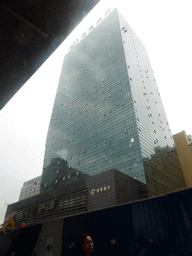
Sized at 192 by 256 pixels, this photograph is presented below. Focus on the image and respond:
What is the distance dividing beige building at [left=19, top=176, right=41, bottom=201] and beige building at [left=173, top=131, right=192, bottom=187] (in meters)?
99.3

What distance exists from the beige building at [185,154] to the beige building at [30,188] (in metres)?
99.3

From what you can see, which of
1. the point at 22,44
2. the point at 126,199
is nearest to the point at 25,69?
the point at 22,44

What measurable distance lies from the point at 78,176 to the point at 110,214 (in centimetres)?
5695

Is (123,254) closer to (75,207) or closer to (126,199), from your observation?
(126,199)

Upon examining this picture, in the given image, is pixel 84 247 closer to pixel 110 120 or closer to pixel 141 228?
pixel 141 228

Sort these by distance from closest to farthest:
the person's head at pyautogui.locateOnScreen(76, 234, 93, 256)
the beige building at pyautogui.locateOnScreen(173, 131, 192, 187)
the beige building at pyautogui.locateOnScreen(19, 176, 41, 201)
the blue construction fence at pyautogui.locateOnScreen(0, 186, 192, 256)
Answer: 1. the person's head at pyautogui.locateOnScreen(76, 234, 93, 256)
2. the blue construction fence at pyautogui.locateOnScreen(0, 186, 192, 256)
3. the beige building at pyautogui.locateOnScreen(173, 131, 192, 187)
4. the beige building at pyautogui.locateOnScreen(19, 176, 41, 201)

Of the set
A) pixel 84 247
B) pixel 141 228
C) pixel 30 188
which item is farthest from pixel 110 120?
pixel 30 188

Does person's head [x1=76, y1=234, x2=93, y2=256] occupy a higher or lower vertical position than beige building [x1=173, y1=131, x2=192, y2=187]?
lower

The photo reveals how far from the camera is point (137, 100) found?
64188mm

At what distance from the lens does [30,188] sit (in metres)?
131

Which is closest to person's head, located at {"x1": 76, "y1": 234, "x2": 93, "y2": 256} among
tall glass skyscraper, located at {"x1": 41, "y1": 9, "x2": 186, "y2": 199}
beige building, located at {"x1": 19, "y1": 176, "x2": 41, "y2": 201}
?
tall glass skyscraper, located at {"x1": 41, "y1": 9, "x2": 186, "y2": 199}

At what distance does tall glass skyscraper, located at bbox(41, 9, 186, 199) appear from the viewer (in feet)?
181

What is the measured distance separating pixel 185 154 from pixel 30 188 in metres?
111

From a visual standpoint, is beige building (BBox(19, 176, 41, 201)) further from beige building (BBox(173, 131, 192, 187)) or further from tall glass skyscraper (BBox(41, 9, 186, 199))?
beige building (BBox(173, 131, 192, 187))
